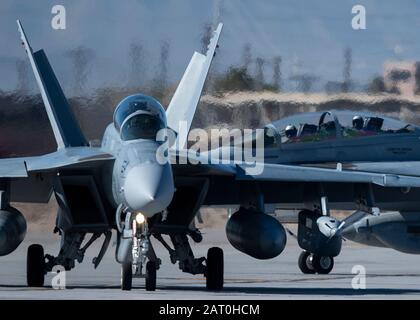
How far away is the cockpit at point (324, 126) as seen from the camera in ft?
63.7

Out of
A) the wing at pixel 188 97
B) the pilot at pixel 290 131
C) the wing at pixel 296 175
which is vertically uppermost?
the pilot at pixel 290 131

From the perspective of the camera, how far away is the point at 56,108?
16250 mm

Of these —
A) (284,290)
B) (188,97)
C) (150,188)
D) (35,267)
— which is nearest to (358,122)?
(188,97)

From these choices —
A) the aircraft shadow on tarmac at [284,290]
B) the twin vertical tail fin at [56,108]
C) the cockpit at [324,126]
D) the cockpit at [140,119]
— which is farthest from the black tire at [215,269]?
the cockpit at [324,126]

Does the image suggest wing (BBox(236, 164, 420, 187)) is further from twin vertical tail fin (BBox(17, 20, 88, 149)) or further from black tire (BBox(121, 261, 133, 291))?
twin vertical tail fin (BBox(17, 20, 88, 149))

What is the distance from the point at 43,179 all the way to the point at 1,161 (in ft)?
1.68

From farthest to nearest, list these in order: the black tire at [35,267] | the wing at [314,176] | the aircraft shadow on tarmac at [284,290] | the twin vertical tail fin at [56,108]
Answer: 1. the twin vertical tail fin at [56,108]
2. the black tire at [35,267]
3. the wing at [314,176]
4. the aircraft shadow on tarmac at [284,290]

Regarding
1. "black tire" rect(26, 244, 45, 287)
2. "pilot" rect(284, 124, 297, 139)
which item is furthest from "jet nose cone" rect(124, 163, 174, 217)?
"pilot" rect(284, 124, 297, 139)

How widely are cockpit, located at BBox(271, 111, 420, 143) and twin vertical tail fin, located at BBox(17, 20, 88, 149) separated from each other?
12.8 feet

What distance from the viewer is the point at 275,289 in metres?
14.9

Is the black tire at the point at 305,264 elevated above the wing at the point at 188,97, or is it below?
below

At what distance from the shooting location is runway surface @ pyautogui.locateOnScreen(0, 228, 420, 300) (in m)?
13.5

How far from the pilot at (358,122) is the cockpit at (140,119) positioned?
6.42 m

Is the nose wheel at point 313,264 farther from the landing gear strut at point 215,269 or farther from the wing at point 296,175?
the landing gear strut at point 215,269
